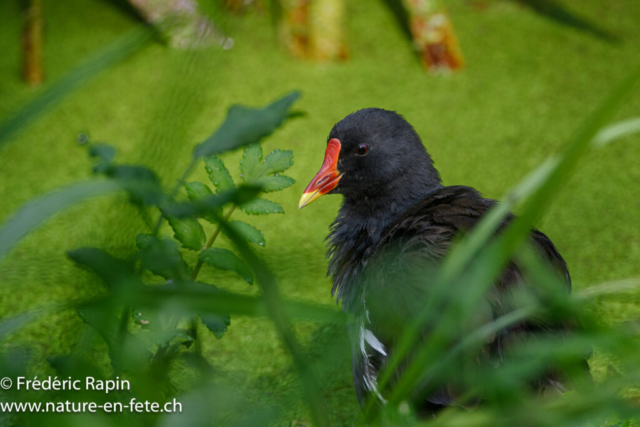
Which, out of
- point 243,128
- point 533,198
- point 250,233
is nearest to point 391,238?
point 250,233

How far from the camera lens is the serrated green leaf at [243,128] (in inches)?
18.5

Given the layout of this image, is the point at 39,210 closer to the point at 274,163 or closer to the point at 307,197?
the point at 274,163

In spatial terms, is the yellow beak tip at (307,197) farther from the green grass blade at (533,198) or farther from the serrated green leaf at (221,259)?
the green grass blade at (533,198)

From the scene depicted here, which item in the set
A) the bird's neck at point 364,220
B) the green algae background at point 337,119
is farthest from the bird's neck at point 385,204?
A: the green algae background at point 337,119

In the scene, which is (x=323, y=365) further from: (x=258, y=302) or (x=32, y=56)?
(x=32, y=56)

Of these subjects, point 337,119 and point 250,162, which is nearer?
point 250,162

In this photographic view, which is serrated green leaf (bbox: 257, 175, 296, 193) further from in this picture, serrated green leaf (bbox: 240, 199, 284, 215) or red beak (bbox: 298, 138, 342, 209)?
red beak (bbox: 298, 138, 342, 209)

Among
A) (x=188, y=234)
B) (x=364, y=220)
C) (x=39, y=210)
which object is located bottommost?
(x=364, y=220)

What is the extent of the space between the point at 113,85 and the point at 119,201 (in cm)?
186

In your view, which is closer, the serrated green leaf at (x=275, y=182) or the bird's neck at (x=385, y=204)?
the serrated green leaf at (x=275, y=182)

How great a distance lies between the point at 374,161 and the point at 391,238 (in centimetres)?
26

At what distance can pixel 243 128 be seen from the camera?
490mm

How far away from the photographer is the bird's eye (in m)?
1.19

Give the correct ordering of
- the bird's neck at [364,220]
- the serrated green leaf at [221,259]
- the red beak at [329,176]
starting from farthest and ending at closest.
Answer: the red beak at [329,176]
the bird's neck at [364,220]
the serrated green leaf at [221,259]
